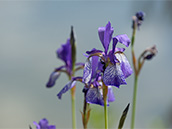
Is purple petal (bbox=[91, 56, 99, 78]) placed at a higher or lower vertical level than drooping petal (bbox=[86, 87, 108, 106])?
higher

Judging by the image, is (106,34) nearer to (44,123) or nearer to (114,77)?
(114,77)

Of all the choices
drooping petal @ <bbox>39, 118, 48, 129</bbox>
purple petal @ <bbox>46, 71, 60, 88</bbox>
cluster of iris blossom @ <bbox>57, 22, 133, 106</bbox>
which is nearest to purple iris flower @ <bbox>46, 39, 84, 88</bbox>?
purple petal @ <bbox>46, 71, 60, 88</bbox>

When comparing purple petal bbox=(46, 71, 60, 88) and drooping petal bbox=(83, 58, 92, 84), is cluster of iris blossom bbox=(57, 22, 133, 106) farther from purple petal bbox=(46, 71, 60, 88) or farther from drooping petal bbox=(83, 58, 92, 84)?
purple petal bbox=(46, 71, 60, 88)

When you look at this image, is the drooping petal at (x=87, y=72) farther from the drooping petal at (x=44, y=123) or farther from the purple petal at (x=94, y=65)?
the drooping petal at (x=44, y=123)

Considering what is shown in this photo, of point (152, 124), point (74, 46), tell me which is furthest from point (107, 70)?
point (152, 124)

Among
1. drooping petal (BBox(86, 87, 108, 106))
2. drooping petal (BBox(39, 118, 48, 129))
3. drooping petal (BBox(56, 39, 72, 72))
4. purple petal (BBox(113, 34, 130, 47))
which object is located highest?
purple petal (BBox(113, 34, 130, 47))

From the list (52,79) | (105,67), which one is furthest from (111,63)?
(52,79)

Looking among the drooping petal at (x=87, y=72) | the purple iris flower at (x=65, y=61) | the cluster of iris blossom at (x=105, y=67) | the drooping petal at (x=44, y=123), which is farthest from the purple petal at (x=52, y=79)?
the drooping petal at (x=87, y=72)
